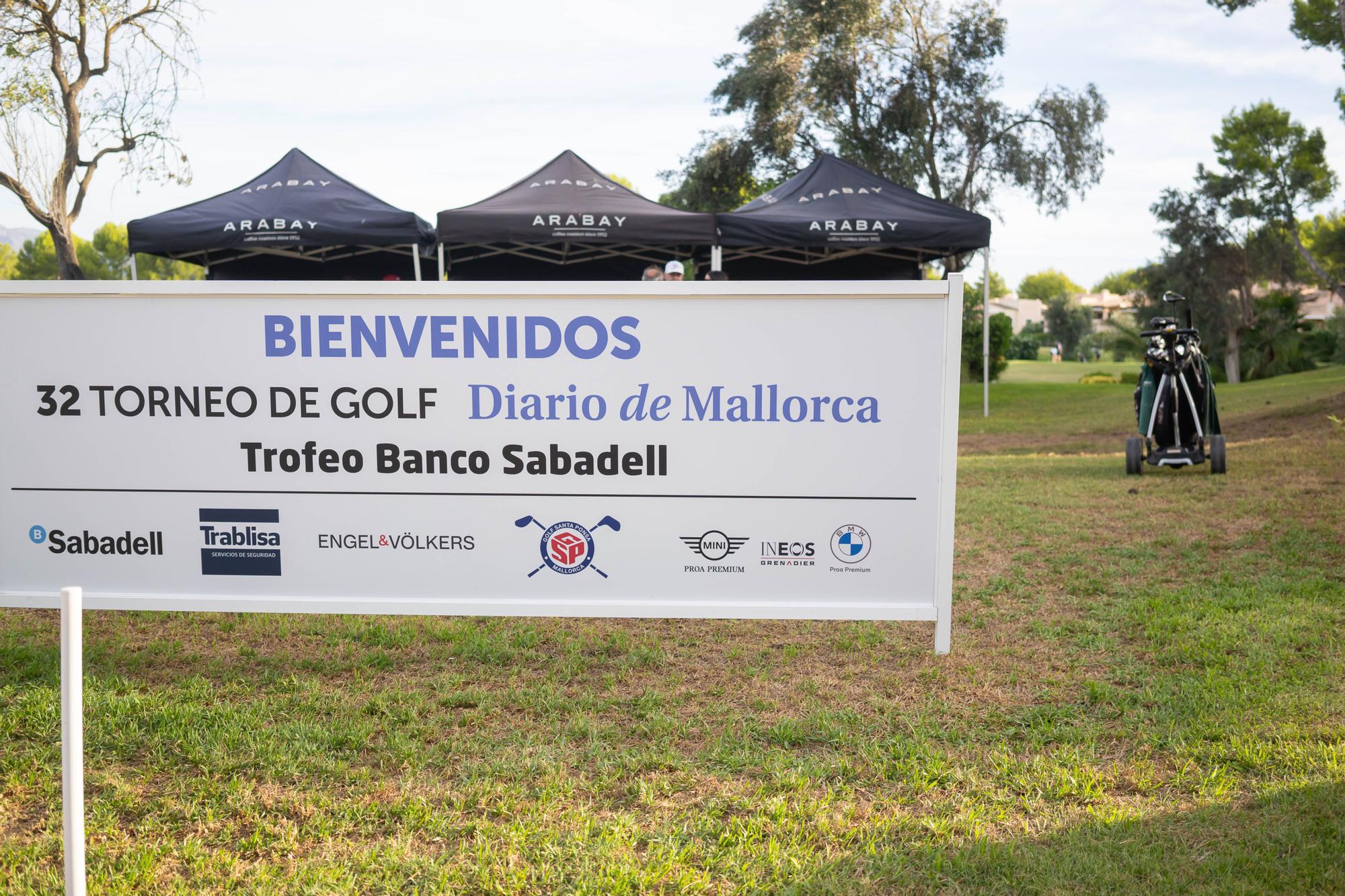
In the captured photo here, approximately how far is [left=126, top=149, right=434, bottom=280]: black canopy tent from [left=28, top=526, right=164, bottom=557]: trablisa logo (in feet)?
24.5

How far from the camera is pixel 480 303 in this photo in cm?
362

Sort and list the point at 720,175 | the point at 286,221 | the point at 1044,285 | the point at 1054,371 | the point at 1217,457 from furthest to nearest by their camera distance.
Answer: the point at 1044,285 → the point at 1054,371 → the point at 720,175 → the point at 286,221 → the point at 1217,457

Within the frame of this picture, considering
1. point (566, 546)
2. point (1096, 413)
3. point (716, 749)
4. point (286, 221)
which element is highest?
point (286, 221)

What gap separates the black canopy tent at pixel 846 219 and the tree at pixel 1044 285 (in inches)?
5229

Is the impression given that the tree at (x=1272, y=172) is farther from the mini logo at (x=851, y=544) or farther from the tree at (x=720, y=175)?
the mini logo at (x=851, y=544)

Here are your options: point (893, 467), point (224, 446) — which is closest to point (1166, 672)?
point (893, 467)

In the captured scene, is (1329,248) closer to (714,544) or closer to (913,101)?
(913,101)

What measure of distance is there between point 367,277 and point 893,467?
1105 cm

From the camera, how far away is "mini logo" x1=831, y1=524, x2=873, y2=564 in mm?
3678

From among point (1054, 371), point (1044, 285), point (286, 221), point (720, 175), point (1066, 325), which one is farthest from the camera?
point (1044, 285)

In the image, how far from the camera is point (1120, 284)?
9450 cm

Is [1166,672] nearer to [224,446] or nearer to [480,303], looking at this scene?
[480,303]

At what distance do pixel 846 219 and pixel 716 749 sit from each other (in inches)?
367

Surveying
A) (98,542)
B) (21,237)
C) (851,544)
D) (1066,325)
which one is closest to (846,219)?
(851,544)
